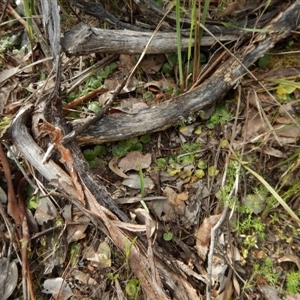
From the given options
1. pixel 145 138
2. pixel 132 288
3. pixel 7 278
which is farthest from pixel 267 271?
pixel 7 278

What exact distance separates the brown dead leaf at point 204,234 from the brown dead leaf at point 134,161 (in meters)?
0.38

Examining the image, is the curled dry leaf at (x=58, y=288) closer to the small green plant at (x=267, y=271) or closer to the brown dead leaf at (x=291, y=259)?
the small green plant at (x=267, y=271)

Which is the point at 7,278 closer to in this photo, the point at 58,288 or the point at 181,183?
the point at 58,288

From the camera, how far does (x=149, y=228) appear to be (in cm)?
157

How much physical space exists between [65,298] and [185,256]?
569 millimetres

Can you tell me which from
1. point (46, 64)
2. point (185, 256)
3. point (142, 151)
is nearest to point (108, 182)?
point (142, 151)

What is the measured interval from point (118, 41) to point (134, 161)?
1.83 ft

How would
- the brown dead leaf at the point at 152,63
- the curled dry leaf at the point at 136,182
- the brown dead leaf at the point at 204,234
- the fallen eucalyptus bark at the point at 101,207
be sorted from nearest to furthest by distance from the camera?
the fallen eucalyptus bark at the point at 101,207 < the brown dead leaf at the point at 204,234 < the curled dry leaf at the point at 136,182 < the brown dead leaf at the point at 152,63

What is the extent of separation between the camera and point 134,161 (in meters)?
1.84

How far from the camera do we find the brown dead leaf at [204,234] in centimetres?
170

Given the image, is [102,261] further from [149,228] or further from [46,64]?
[46,64]

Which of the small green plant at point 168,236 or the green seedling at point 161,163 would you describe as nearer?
the small green plant at point 168,236

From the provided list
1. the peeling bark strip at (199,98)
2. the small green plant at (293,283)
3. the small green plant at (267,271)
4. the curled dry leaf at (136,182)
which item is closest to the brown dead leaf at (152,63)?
the peeling bark strip at (199,98)

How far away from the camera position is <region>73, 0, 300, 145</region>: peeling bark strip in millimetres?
1752
